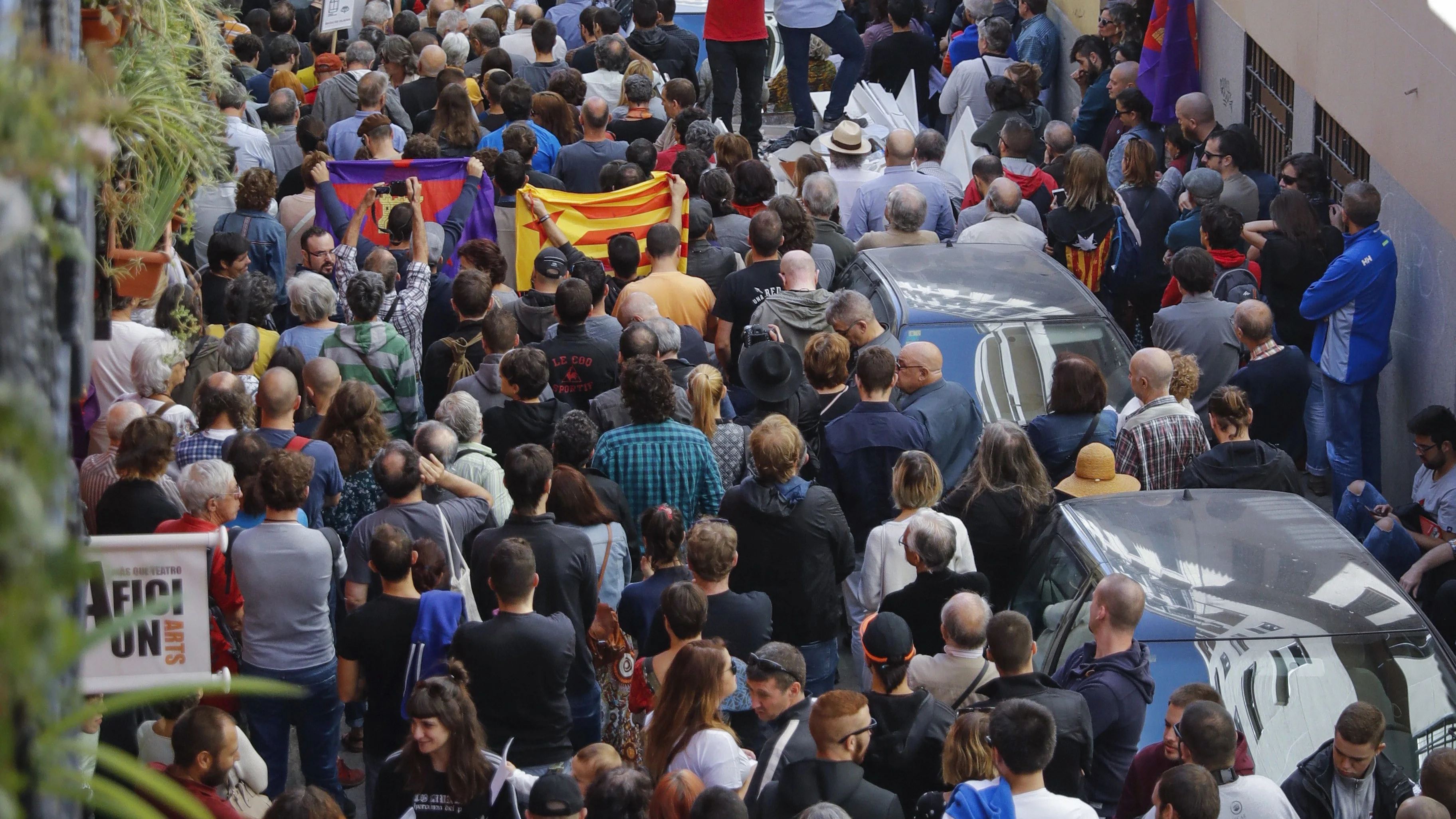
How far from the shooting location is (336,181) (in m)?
11.1

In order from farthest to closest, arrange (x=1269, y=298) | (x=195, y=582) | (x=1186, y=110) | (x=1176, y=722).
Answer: (x=1186, y=110) → (x=1269, y=298) → (x=1176, y=722) → (x=195, y=582)

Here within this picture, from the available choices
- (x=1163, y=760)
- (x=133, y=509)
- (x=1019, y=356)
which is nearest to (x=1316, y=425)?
(x=1019, y=356)

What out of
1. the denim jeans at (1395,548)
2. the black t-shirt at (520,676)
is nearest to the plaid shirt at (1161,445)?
the denim jeans at (1395,548)

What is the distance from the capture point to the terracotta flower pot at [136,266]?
4871 millimetres

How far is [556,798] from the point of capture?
5.01 meters

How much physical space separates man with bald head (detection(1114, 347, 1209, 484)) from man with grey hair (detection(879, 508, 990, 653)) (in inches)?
75.6

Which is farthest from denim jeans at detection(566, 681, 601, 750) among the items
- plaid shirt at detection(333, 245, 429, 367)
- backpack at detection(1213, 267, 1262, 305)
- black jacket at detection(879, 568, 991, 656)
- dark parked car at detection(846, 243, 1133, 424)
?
backpack at detection(1213, 267, 1262, 305)

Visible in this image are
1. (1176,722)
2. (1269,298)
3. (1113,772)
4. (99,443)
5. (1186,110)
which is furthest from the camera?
(1186,110)

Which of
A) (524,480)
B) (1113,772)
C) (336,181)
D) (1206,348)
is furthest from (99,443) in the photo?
(1206,348)

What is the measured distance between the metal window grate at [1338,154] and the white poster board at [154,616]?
8.66 m

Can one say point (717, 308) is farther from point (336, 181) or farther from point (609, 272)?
point (336, 181)

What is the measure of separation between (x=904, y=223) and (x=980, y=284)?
1.13 meters

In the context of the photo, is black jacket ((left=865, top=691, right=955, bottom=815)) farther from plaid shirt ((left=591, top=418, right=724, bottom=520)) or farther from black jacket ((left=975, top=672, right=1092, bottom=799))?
plaid shirt ((left=591, top=418, right=724, bottom=520))

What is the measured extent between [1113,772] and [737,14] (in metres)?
10.5
